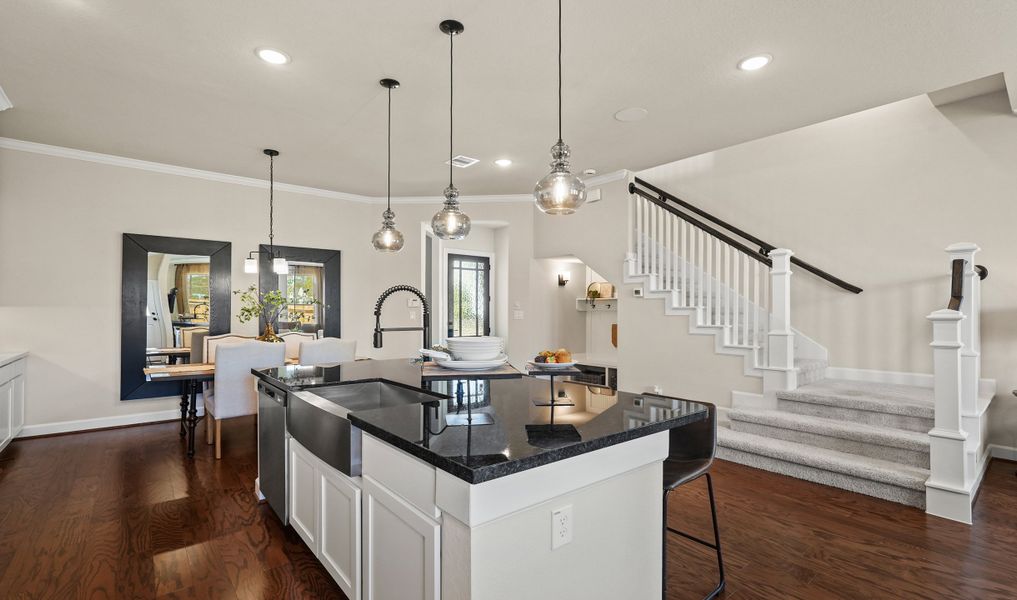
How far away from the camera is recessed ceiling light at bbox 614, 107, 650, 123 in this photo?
370cm

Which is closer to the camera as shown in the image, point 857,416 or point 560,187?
point 560,187

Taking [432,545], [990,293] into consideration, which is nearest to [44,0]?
[432,545]

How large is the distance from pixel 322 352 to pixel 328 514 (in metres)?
2.27

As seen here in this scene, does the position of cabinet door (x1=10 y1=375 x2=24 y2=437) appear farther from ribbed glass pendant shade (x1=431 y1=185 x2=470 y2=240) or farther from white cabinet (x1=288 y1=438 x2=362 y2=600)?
ribbed glass pendant shade (x1=431 y1=185 x2=470 y2=240)

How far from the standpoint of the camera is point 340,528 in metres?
1.89

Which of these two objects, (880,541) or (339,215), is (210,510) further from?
(339,215)

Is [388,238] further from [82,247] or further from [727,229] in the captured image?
[727,229]

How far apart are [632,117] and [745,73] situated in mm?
910

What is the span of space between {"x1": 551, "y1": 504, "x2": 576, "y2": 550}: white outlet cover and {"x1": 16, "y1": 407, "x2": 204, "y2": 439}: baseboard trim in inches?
213

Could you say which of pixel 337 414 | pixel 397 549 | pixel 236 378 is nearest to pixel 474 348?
pixel 337 414

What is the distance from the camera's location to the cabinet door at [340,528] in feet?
5.74

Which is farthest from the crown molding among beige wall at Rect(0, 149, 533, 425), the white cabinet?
the white cabinet

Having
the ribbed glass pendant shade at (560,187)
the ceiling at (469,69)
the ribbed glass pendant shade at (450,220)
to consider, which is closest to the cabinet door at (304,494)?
the ribbed glass pendant shade at (450,220)

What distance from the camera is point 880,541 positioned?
8.34 feet
